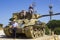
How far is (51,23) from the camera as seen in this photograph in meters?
42.9

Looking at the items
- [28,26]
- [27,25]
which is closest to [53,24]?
[27,25]

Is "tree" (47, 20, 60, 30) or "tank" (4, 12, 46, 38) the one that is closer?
"tank" (4, 12, 46, 38)

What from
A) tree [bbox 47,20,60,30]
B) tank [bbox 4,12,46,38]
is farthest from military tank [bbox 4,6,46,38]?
tree [bbox 47,20,60,30]

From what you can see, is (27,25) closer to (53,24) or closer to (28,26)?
(28,26)

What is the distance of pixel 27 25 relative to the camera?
17250mm

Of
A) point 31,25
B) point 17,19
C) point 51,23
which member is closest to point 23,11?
point 17,19

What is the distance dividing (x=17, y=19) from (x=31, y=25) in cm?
240

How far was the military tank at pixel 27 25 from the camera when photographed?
654 inches

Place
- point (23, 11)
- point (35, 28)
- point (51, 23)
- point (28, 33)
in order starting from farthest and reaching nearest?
point (51, 23), point (23, 11), point (35, 28), point (28, 33)

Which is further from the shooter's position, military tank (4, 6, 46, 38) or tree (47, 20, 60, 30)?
tree (47, 20, 60, 30)

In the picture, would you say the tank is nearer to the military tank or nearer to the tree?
the military tank

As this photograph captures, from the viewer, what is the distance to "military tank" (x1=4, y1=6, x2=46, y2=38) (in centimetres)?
1661

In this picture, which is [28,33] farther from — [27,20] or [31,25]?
[27,20]

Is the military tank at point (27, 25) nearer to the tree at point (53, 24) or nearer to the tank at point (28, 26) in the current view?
the tank at point (28, 26)
